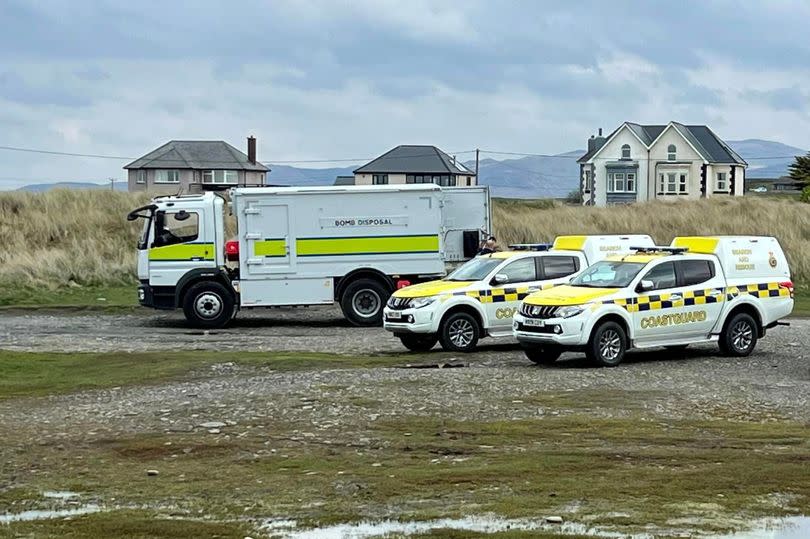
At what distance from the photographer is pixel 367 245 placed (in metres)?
26.6

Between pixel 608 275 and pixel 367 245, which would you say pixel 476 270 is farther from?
pixel 367 245

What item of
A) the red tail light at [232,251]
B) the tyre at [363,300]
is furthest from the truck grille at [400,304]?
the red tail light at [232,251]

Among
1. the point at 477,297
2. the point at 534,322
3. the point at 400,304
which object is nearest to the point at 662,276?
the point at 534,322

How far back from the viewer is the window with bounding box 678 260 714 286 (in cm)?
1952

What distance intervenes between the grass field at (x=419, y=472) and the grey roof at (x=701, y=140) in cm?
8123

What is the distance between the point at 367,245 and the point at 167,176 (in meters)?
84.5

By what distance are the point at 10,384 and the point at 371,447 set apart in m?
7.18

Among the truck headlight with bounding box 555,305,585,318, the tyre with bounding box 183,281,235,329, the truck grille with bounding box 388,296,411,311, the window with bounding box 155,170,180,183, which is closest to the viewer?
the truck headlight with bounding box 555,305,585,318

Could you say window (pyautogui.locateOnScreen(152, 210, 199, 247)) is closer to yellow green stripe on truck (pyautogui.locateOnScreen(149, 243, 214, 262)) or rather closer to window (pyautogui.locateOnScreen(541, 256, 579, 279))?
yellow green stripe on truck (pyautogui.locateOnScreen(149, 243, 214, 262))

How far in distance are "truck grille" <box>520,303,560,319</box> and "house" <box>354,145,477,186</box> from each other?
87.2 m

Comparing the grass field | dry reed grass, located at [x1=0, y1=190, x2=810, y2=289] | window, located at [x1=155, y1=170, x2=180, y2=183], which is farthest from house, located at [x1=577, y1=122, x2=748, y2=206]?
the grass field

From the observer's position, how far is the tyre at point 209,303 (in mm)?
26938

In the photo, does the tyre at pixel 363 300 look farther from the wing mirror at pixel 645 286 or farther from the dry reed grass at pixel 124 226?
the dry reed grass at pixel 124 226

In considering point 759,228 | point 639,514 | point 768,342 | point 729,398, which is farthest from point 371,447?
point 759,228
